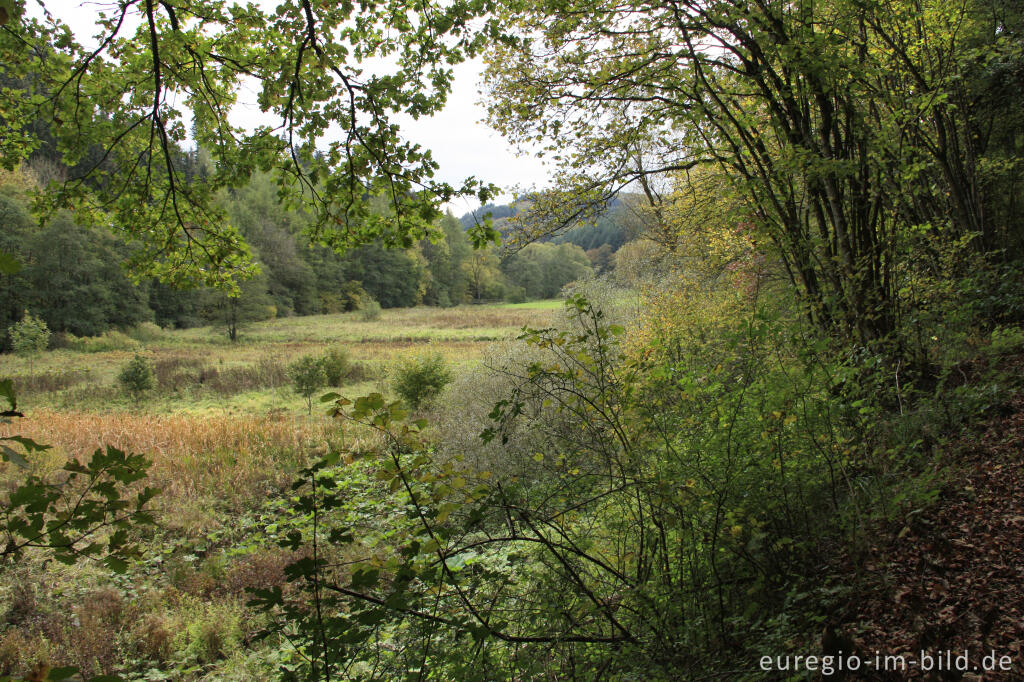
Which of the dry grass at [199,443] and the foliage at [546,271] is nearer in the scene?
the dry grass at [199,443]

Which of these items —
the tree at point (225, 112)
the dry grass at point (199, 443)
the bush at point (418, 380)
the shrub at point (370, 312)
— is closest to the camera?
the tree at point (225, 112)

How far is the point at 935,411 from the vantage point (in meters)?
4.15

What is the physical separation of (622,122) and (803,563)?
16.3 feet

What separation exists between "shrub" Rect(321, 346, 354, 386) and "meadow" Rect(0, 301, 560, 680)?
50 cm

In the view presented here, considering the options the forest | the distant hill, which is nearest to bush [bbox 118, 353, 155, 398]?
the forest

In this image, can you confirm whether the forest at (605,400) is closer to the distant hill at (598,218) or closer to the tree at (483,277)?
the distant hill at (598,218)

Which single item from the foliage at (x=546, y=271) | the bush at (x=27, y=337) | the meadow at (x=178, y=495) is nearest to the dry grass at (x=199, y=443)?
the meadow at (x=178, y=495)

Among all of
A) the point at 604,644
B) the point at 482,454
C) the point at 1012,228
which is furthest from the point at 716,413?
the point at 1012,228

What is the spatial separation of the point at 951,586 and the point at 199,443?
44.1 ft

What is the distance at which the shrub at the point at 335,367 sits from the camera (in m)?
19.4

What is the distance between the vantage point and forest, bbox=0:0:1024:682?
2.24m

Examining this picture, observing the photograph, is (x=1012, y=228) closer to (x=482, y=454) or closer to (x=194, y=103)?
(x=482, y=454)

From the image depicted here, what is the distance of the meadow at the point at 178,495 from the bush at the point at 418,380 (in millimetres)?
1525

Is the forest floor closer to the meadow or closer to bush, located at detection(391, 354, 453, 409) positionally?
the meadow
